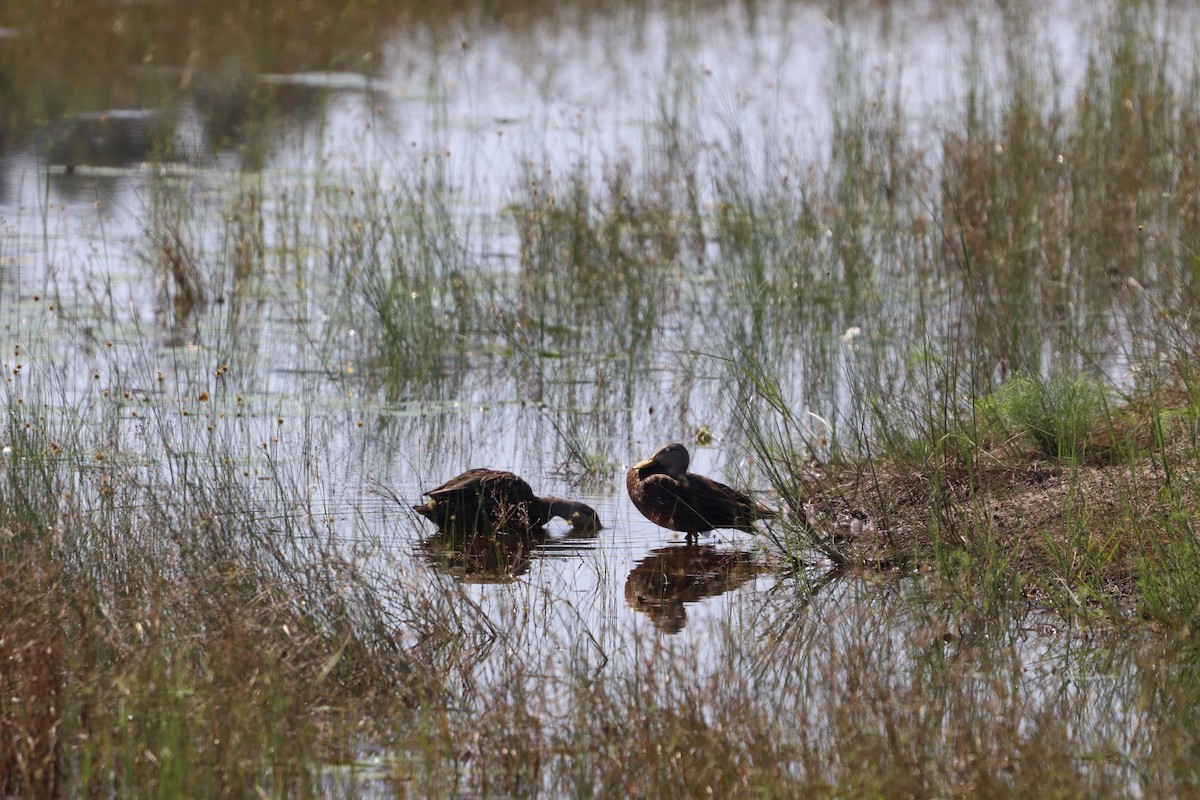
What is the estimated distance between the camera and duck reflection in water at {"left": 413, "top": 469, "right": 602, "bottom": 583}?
6.12 meters

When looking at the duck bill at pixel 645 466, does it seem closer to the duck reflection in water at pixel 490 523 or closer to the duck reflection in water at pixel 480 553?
the duck reflection in water at pixel 490 523

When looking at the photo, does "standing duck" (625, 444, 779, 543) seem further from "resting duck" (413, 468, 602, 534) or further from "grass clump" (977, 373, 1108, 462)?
"grass clump" (977, 373, 1108, 462)

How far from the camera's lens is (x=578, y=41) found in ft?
63.4

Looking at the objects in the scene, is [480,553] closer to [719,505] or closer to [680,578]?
[680,578]

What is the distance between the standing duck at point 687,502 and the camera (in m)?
6.52

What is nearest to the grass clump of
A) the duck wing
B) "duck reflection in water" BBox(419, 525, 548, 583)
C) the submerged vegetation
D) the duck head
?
the submerged vegetation

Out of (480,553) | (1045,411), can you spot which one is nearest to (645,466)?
(480,553)

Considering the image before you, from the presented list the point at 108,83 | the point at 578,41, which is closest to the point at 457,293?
the point at 108,83

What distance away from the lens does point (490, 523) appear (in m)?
6.45

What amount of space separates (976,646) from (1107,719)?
635 millimetres

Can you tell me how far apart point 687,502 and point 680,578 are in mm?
410

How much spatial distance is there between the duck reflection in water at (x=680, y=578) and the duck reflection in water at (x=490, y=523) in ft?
1.27

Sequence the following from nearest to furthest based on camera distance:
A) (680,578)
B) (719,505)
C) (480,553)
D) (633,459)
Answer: (680,578) → (480,553) → (719,505) → (633,459)

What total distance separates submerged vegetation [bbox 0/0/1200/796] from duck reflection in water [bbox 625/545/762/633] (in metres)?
0.02
